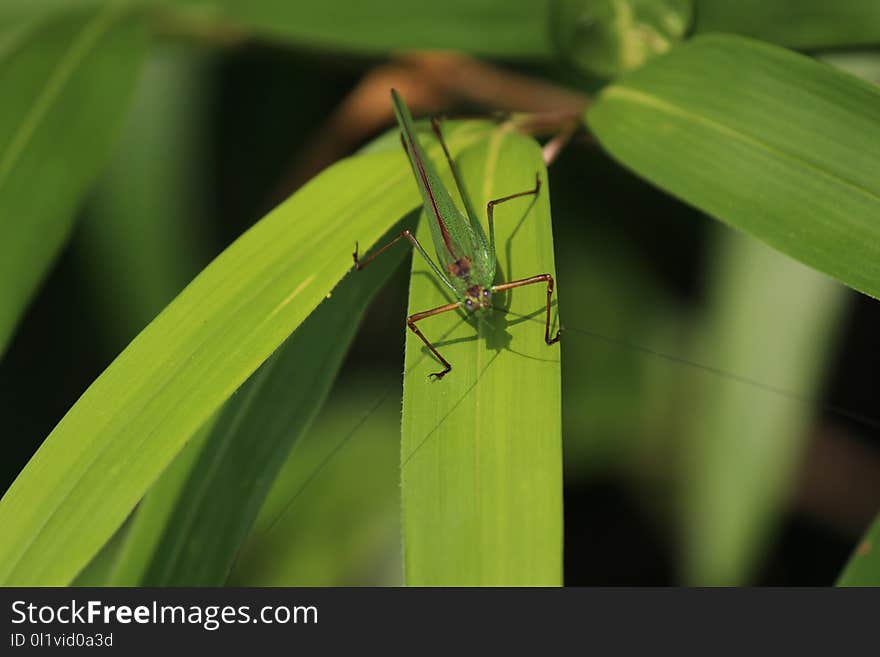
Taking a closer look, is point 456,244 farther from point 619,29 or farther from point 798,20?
point 798,20

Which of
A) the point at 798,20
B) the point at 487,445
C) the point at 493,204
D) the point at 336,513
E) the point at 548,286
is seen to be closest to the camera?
the point at 487,445

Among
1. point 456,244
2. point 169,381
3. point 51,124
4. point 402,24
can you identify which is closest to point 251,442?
point 169,381

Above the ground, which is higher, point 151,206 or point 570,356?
point 151,206

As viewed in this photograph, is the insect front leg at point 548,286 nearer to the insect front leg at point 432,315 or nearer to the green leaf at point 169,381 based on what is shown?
the insect front leg at point 432,315

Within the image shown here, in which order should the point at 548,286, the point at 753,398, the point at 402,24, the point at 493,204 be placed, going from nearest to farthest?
the point at 548,286 → the point at 493,204 → the point at 402,24 → the point at 753,398

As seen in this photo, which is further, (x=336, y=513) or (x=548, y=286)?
(x=336, y=513)

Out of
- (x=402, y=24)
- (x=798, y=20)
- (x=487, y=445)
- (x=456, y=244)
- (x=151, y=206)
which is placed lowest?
(x=487, y=445)

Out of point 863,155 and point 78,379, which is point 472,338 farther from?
point 78,379
